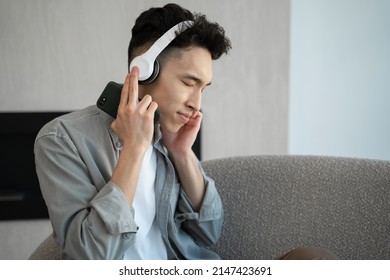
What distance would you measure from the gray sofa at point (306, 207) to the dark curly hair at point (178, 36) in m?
0.39

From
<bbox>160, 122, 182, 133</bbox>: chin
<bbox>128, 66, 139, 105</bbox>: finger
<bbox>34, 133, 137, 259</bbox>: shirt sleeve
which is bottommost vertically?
<bbox>34, 133, 137, 259</bbox>: shirt sleeve

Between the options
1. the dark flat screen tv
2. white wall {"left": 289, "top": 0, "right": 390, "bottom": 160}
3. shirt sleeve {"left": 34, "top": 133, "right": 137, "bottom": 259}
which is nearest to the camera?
shirt sleeve {"left": 34, "top": 133, "right": 137, "bottom": 259}

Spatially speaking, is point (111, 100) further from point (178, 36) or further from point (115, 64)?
point (115, 64)

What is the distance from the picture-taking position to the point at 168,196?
4.88 feet

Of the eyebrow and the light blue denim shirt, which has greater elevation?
the eyebrow

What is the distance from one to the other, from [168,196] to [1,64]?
1.66m

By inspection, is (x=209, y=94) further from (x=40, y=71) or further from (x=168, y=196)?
(x=168, y=196)

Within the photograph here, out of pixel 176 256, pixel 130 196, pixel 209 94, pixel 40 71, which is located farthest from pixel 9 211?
pixel 130 196

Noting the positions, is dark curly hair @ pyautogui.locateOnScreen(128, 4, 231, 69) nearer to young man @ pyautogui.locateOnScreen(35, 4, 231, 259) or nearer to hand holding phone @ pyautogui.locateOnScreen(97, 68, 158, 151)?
young man @ pyautogui.locateOnScreen(35, 4, 231, 259)

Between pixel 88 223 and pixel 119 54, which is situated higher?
pixel 119 54

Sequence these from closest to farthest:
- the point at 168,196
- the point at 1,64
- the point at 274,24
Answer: the point at 168,196 → the point at 1,64 → the point at 274,24

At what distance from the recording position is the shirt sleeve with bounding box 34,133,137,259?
47.5 inches

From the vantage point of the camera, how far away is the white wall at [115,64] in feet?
9.30

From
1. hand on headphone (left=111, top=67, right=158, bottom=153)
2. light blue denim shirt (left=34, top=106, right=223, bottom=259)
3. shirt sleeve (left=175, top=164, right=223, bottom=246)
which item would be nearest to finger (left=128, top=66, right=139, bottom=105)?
hand on headphone (left=111, top=67, right=158, bottom=153)
